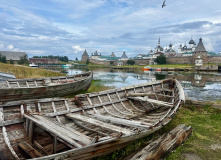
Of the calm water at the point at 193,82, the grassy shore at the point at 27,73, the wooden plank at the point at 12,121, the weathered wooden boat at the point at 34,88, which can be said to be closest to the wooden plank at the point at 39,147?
the wooden plank at the point at 12,121

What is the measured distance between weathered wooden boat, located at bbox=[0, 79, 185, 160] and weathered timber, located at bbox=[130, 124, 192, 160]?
44 cm

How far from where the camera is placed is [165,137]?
17.7ft

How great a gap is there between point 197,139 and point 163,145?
7.47 feet

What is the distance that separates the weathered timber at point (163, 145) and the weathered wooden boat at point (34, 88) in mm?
8534

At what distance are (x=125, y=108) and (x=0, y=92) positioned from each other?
286 inches

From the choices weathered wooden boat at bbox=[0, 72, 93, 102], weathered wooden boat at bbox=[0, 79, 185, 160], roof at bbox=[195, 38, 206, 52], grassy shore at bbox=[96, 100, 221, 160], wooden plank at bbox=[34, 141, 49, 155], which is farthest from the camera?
roof at bbox=[195, 38, 206, 52]

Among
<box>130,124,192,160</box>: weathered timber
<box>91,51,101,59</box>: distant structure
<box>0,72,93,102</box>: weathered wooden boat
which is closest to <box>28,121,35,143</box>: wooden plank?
<box>130,124,192,160</box>: weathered timber

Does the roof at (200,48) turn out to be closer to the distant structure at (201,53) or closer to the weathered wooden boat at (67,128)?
the distant structure at (201,53)

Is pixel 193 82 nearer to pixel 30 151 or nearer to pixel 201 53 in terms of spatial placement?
pixel 30 151

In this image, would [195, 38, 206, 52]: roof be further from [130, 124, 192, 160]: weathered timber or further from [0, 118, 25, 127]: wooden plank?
[0, 118, 25, 127]: wooden plank

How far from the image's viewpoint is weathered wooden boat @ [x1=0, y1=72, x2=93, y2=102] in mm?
9407

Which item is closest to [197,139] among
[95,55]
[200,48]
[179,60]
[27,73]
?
[27,73]

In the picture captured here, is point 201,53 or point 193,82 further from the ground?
point 201,53

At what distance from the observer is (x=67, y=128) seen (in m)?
4.24
